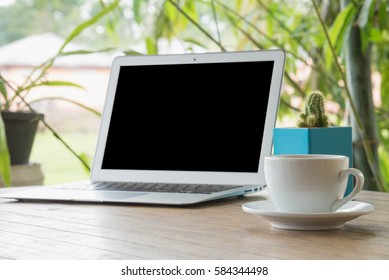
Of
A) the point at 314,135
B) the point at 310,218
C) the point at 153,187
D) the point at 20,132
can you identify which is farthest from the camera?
the point at 20,132

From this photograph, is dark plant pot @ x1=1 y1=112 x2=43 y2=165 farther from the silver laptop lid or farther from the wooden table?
the wooden table

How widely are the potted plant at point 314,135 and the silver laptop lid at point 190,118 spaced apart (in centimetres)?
9

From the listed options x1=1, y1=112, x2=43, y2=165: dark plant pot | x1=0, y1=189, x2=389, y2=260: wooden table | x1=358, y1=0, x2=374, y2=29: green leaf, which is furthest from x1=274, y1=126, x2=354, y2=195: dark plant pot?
x1=1, y1=112, x2=43, y2=165: dark plant pot

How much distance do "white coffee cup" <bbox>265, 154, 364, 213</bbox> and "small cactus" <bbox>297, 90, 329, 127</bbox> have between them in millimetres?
206

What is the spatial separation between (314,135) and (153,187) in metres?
0.27

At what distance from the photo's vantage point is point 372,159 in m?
1.31

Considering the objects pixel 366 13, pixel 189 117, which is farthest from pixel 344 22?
pixel 189 117

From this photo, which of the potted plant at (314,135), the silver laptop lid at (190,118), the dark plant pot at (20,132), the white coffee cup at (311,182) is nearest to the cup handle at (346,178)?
the white coffee cup at (311,182)

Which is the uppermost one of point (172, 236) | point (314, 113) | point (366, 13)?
point (366, 13)

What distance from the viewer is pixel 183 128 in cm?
111

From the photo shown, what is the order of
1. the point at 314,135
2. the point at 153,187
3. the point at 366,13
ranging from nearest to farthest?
the point at 314,135 < the point at 153,187 < the point at 366,13

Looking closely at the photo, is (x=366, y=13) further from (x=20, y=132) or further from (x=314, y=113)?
(x=20, y=132)

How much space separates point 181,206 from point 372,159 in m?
0.54

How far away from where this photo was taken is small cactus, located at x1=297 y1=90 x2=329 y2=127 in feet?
3.05
